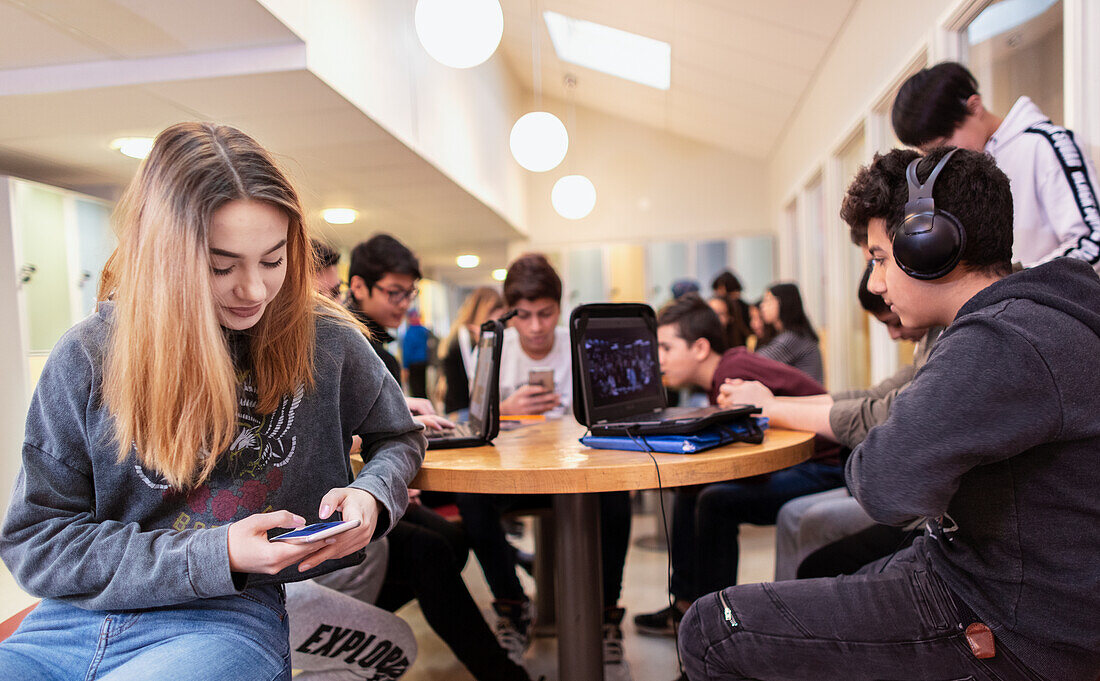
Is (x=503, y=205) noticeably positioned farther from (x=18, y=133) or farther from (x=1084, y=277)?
(x=1084, y=277)

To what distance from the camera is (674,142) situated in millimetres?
8148

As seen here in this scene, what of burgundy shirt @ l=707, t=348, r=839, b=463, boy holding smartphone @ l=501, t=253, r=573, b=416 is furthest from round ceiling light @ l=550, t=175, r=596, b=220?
burgundy shirt @ l=707, t=348, r=839, b=463

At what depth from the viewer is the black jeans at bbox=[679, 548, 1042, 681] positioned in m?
1.02

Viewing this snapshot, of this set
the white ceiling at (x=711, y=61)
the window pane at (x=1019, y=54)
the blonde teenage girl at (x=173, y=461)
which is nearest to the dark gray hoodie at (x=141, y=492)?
the blonde teenage girl at (x=173, y=461)

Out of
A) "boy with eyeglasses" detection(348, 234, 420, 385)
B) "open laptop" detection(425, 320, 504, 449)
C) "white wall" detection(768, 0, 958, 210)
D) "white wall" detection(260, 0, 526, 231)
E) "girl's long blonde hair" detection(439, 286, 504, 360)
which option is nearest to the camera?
"open laptop" detection(425, 320, 504, 449)

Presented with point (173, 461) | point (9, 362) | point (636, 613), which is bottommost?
point (636, 613)

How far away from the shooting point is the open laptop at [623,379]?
1520mm

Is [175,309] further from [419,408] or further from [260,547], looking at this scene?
[419,408]

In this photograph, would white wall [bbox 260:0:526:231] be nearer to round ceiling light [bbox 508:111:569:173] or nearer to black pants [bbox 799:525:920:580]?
round ceiling light [bbox 508:111:569:173]

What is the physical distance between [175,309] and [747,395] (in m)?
1.30

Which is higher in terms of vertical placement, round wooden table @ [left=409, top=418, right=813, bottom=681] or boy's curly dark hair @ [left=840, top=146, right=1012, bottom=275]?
boy's curly dark hair @ [left=840, top=146, right=1012, bottom=275]

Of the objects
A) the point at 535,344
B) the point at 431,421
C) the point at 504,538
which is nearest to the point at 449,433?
the point at 431,421

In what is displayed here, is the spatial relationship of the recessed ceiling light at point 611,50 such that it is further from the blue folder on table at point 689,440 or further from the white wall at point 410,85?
the blue folder on table at point 689,440

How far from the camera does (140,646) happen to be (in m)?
0.97
